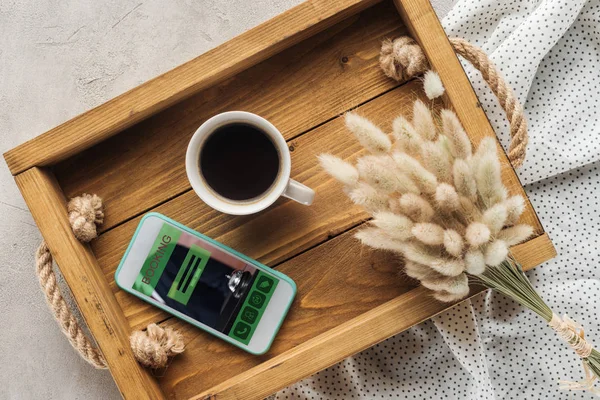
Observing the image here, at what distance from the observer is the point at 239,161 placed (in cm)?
77

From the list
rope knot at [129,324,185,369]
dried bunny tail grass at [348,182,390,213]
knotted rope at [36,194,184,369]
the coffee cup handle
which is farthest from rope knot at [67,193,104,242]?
dried bunny tail grass at [348,182,390,213]

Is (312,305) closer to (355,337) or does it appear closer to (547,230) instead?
(355,337)

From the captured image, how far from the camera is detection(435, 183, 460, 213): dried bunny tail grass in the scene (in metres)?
0.62

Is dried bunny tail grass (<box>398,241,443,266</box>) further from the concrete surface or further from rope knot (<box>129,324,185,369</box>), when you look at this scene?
the concrete surface

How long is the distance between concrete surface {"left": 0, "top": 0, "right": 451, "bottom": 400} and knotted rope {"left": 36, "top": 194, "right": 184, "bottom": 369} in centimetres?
18

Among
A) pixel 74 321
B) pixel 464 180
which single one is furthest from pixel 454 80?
pixel 74 321

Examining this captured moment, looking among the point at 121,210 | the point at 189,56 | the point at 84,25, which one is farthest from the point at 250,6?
the point at 121,210

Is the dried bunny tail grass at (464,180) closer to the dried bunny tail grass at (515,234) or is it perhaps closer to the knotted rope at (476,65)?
the dried bunny tail grass at (515,234)

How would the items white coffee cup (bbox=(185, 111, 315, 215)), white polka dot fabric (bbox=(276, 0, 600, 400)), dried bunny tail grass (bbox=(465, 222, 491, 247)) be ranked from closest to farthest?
dried bunny tail grass (bbox=(465, 222, 491, 247)), white coffee cup (bbox=(185, 111, 315, 215)), white polka dot fabric (bbox=(276, 0, 600, 400))

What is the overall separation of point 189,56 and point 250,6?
0.14 m

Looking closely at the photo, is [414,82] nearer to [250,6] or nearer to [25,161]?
[250,6]

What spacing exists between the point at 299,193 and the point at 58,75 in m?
0.53

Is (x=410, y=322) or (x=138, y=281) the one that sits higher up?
(x=138, y=281)

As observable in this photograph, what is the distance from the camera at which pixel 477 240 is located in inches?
24.1
